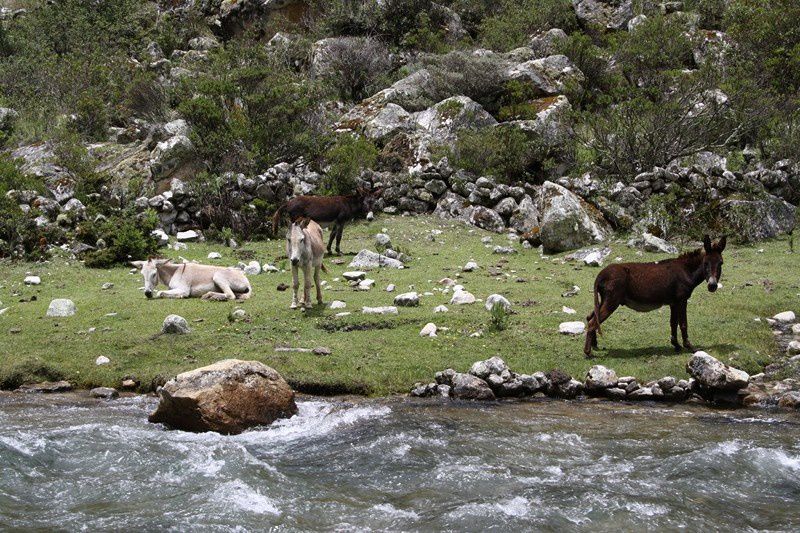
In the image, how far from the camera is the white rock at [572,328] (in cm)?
1212

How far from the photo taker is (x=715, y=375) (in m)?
9.75

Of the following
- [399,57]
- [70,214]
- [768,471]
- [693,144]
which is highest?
[399,57]

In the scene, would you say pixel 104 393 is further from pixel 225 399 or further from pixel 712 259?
pixel 712 259

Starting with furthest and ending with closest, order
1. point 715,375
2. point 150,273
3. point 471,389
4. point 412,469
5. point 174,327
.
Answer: point 150,273 → point 174,327 → point 471,389 → point 715,375 → point 412,469

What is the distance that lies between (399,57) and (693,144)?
21888 mm

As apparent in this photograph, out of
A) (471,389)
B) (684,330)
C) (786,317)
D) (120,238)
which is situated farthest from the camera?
(120,238)

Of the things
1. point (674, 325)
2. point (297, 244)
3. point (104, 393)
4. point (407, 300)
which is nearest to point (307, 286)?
point (297, 244)

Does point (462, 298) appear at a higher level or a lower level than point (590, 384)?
higher

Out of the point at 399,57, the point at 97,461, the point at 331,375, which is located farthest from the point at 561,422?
the point at 399,57

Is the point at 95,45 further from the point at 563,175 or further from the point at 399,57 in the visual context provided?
the point at 563,175

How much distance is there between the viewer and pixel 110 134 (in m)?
33.5

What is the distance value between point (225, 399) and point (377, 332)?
→ 402cm

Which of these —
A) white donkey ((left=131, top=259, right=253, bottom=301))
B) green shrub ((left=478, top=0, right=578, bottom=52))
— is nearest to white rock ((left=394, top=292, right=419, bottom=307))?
white donkey ((left=131, top=259, right=253, bottom=301))

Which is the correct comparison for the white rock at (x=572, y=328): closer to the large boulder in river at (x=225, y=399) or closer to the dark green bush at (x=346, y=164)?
the large boulder in river at (x=225, y=399)
